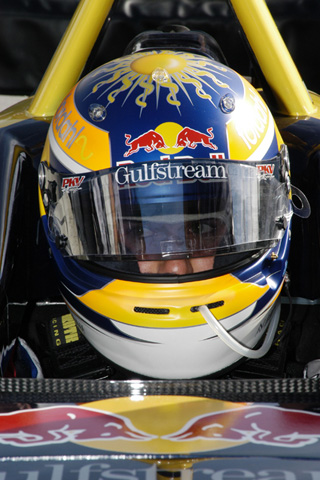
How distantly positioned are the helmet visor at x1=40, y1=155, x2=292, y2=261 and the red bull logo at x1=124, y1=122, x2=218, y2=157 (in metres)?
0.04

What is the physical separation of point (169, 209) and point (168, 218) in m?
0.02

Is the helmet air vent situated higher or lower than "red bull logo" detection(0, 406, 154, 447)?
higher

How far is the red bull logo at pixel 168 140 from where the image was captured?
1202 millimetres

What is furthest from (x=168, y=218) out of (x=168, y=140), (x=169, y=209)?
(x=168, y=140)

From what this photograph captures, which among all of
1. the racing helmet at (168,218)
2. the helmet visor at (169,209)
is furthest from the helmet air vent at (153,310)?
the helmet visor at (169,209)

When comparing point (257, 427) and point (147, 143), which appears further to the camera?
point (147, 143)

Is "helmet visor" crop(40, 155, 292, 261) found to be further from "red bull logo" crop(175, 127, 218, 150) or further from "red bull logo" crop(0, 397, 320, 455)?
"red bull logo" crop(0, 397, 320, 455)

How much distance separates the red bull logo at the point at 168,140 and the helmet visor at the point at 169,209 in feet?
0.13

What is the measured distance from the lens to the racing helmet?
A: 1177mm

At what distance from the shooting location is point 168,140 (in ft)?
3.96

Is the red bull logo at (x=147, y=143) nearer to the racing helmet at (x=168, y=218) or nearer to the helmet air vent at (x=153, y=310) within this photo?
the racing helmet at (x=168, y=218)

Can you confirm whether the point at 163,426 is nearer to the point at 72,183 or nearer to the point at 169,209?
the point at 169,209

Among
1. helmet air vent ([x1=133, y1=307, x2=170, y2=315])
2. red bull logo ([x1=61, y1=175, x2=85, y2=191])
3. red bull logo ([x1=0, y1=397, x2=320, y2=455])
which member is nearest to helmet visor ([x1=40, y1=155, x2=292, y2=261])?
red bull logo ([x1=61, y1=175, x2=85, y2=191])

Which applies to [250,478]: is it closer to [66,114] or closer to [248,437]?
[248,437]
